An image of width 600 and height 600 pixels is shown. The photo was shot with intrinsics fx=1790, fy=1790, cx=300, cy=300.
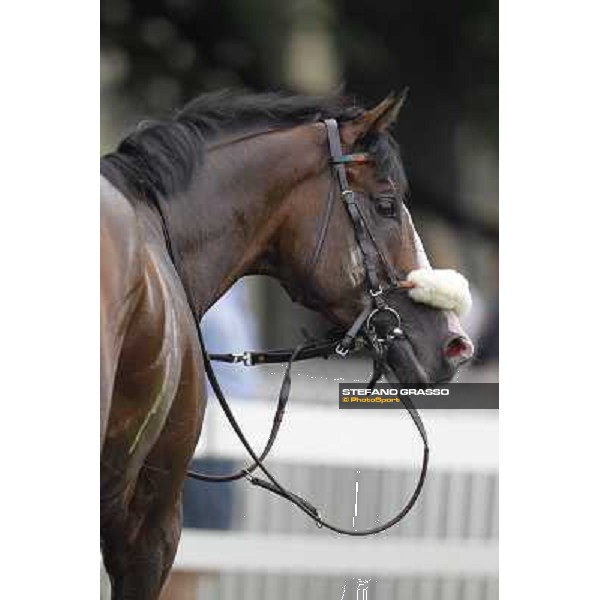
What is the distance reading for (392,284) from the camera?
345 centimetres

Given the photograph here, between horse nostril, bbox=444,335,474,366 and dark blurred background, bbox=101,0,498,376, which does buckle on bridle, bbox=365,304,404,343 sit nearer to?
horse nostril, bbox=444,335,474,366

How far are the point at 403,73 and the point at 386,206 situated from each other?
355mm

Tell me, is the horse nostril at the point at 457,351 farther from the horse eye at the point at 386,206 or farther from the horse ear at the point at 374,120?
the horse ear at the point at 374,120

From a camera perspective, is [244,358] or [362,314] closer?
[362,314]

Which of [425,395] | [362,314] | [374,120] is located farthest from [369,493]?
[374,120]

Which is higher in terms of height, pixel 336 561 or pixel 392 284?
pixel 392 284

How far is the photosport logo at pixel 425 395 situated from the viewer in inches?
142

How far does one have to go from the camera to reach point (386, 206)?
347 cm

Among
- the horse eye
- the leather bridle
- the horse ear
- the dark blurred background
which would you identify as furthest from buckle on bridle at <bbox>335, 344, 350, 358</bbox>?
the horse ear

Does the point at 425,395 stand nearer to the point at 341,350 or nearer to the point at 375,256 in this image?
the point at 341,350

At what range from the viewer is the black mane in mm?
3277
